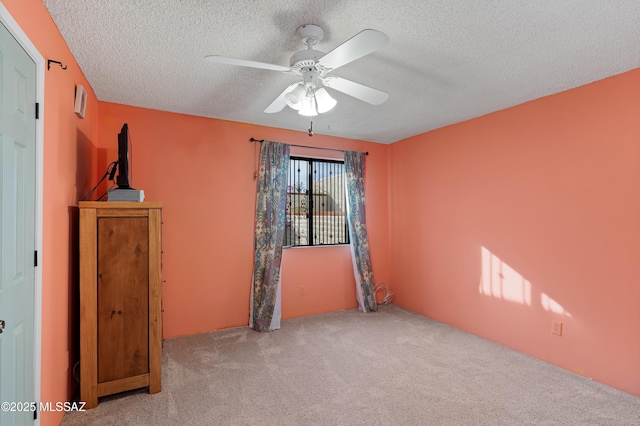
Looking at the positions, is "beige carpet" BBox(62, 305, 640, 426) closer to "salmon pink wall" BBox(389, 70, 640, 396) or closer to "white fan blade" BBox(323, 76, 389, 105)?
"salmon pink wall" BBox(389, 70, 640, 396)

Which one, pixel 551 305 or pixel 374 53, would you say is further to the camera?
pixel 551 305

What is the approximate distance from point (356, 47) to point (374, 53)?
710 millimetres

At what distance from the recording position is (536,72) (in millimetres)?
2463

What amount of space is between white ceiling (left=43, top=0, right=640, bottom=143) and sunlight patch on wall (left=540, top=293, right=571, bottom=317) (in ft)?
6.10

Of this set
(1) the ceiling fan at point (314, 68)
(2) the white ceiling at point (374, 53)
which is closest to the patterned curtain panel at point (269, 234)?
(2) the white ceiling at point (374, 53)

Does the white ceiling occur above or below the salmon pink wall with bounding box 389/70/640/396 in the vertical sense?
above

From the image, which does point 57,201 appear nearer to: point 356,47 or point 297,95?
point 297,95

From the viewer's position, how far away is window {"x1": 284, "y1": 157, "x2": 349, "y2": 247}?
13.8ft

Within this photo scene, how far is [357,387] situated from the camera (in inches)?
97.4

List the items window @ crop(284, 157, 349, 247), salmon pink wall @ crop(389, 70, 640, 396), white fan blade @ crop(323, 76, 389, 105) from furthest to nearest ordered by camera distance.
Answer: window @ crop(284, 157, 349, 247) → salmon pink wall @ crop(389, 70, 640, 396) → white fan blade @ crop(323, 76, 389, 105)

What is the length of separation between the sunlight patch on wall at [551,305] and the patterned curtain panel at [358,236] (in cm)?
200


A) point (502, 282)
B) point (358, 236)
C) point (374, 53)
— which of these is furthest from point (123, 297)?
point (502, 282)

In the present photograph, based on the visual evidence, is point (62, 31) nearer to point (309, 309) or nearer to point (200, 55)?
point (200, 55)

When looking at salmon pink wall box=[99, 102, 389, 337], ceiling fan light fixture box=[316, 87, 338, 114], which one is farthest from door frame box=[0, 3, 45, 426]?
salmon pink wall box=[99, 102, 389, 337]
